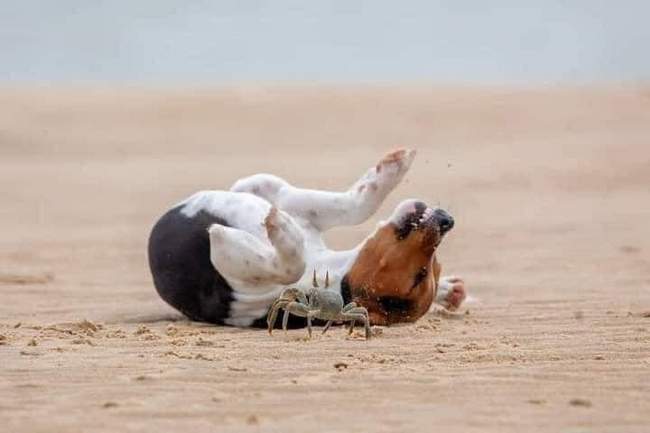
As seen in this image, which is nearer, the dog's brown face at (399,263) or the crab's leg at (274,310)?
the crab's leg at (274,310)

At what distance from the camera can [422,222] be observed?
679 centimetres

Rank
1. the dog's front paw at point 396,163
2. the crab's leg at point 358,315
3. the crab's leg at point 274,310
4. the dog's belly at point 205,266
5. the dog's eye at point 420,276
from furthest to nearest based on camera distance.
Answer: the dog's front paw at point 396,163 < the dog's belly at point 205,266 < the dog's eye at point 420,276 < the crab's leg at point 274,310 < the crab's leg at point 358,315

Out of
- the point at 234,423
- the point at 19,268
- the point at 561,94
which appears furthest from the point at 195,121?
the point at 234,423

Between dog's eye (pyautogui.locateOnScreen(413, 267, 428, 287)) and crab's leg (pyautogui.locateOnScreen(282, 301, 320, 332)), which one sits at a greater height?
dog's eye (pyautogui.locateOnScreen(413, 267, 428, 287))

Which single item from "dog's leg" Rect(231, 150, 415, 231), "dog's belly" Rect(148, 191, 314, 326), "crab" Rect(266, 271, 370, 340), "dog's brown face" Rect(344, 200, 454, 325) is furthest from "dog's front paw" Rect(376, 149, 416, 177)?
"crab" Rect(266, 271, 370, 340)

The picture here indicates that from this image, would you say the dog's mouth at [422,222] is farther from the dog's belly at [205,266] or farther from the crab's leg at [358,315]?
the dog's belly at [205,266]

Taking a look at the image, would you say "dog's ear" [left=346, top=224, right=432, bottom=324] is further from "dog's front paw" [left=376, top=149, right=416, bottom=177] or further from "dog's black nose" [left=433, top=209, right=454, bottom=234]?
"dog's front paw" [left=376, top=149, right=416, bottom=177]

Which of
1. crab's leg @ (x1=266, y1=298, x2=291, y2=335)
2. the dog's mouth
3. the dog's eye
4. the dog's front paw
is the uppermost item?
the dog's front paw

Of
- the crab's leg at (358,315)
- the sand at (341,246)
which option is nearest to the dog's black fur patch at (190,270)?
the sand at (341,246)

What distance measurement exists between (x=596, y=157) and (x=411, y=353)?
1370 cm

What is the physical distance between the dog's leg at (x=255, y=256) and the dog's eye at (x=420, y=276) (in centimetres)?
46

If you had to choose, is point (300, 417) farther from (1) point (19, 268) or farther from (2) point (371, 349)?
(1) point (19, 268)

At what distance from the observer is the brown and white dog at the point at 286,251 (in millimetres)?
6840

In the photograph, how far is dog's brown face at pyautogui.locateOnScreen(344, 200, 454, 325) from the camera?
6.80 meters
